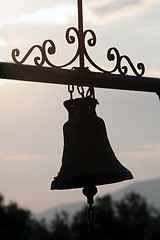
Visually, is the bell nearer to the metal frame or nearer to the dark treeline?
the metal frame

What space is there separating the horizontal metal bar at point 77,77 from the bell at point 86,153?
0.40ft

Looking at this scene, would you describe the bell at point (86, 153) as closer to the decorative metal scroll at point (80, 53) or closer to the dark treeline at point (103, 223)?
the decorative metal scroll at point (80, 53)

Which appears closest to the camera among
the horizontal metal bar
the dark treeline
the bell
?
the horizontal metal bar

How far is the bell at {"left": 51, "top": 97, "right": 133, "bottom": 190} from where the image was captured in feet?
12.7

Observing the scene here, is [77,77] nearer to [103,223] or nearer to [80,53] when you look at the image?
[80,53]

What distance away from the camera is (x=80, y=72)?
3.93m

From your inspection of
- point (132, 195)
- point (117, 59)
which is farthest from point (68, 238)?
point (117, 59)

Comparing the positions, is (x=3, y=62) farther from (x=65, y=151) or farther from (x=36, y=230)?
(x=36, y=230)

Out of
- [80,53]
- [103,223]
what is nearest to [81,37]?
[80,53]

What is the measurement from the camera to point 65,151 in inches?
161

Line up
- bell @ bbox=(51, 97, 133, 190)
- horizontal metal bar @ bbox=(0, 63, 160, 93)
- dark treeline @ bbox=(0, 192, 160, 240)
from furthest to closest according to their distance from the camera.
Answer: dark treeline @ bbox=(0, 192, 160, 240) < bell @ bbox=(51, 97, 133, 190) < horizontal metal bar @ bbox=(0, 63, 160, 93)

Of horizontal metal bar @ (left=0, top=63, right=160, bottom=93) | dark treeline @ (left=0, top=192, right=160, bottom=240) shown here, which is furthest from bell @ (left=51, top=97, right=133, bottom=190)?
dark treeline @ (left=0, top=192, right=160, bottom=240)

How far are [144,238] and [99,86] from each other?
50.3 m

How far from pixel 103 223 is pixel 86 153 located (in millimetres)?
47570
